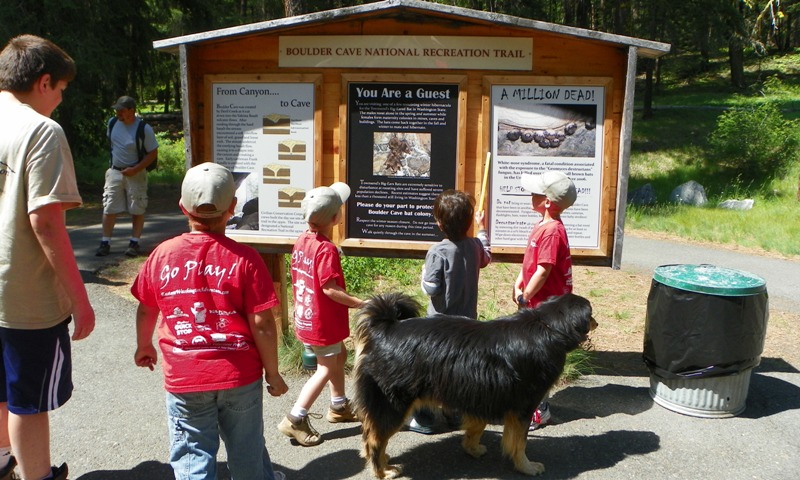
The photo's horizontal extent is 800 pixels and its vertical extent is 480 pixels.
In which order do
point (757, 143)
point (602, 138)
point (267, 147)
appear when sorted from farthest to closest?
point (757, 143)
point (267, 147)
point (602, 138)

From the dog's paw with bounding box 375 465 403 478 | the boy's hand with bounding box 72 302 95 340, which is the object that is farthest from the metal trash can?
the boy's hand with bounding box 72 302 95 340

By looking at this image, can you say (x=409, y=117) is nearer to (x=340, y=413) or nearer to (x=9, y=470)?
(x=340, y=413)

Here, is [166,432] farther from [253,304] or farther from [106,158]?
[106,158]

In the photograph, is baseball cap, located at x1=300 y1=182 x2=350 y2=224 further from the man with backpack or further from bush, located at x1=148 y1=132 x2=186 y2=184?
bush, located at x1=148 y1=132 x2=186 y2=184

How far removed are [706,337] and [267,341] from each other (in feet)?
9.61

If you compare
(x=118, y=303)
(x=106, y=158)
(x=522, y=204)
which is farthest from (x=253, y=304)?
(x=106, y=158)

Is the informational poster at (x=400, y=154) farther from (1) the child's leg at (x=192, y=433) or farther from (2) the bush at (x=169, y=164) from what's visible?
(2) the bush at (x=169, y=164)

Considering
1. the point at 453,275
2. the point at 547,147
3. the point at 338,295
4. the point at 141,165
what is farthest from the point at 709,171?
the point at 338,295

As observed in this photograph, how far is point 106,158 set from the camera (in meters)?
20.7

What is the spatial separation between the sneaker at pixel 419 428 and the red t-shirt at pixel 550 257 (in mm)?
1003

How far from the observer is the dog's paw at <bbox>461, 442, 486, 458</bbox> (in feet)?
13.3

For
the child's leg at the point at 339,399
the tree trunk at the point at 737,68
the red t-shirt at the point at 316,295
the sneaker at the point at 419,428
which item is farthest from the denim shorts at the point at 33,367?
the tree trunk at the point at 737,68

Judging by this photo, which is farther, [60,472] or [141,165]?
[141,165]

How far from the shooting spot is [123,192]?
28.0ft
